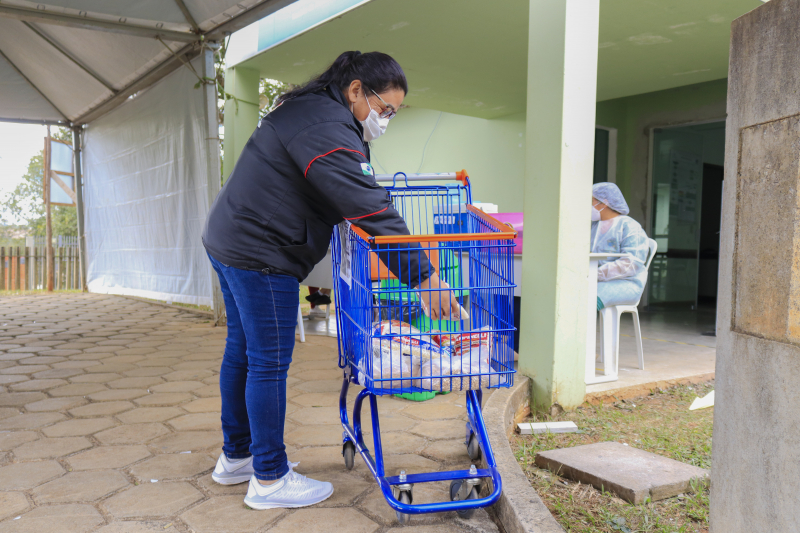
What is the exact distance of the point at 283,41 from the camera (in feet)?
18.1

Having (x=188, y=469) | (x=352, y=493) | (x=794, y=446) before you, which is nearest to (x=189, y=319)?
(x=188, y=469)

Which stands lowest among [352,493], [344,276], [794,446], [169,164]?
[352,493]

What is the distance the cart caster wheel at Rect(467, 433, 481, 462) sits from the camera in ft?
8.17

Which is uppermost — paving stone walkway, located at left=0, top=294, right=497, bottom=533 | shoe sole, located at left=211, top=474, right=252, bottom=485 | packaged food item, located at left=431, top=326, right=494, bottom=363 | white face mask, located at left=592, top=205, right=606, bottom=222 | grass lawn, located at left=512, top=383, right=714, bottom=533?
white face mask, located at left=592, top=205, right=606, bottom=222

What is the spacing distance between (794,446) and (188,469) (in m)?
2.15

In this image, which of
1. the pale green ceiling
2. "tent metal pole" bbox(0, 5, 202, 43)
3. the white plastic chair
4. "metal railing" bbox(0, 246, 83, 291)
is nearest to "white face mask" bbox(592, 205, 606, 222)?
the white plastic chair

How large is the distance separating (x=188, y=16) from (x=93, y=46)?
209 cm

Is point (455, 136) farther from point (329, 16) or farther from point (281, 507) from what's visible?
point (281, 507)

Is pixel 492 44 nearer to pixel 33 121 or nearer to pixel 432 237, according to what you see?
pixel 432 237

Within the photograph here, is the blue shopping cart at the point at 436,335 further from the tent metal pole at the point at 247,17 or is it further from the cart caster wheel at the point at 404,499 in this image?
the tent metal pole at the point at 247,17

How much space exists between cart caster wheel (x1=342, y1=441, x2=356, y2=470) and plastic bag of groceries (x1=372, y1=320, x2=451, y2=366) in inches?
26.9

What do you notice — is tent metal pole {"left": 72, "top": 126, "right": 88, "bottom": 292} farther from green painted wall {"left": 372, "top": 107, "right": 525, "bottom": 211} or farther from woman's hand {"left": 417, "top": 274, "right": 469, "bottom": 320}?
woman's hand {"left": 417, "top": 274, "right": 469, "bottom": 320}

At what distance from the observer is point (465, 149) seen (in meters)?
8.89

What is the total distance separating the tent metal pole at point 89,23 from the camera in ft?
15.6
